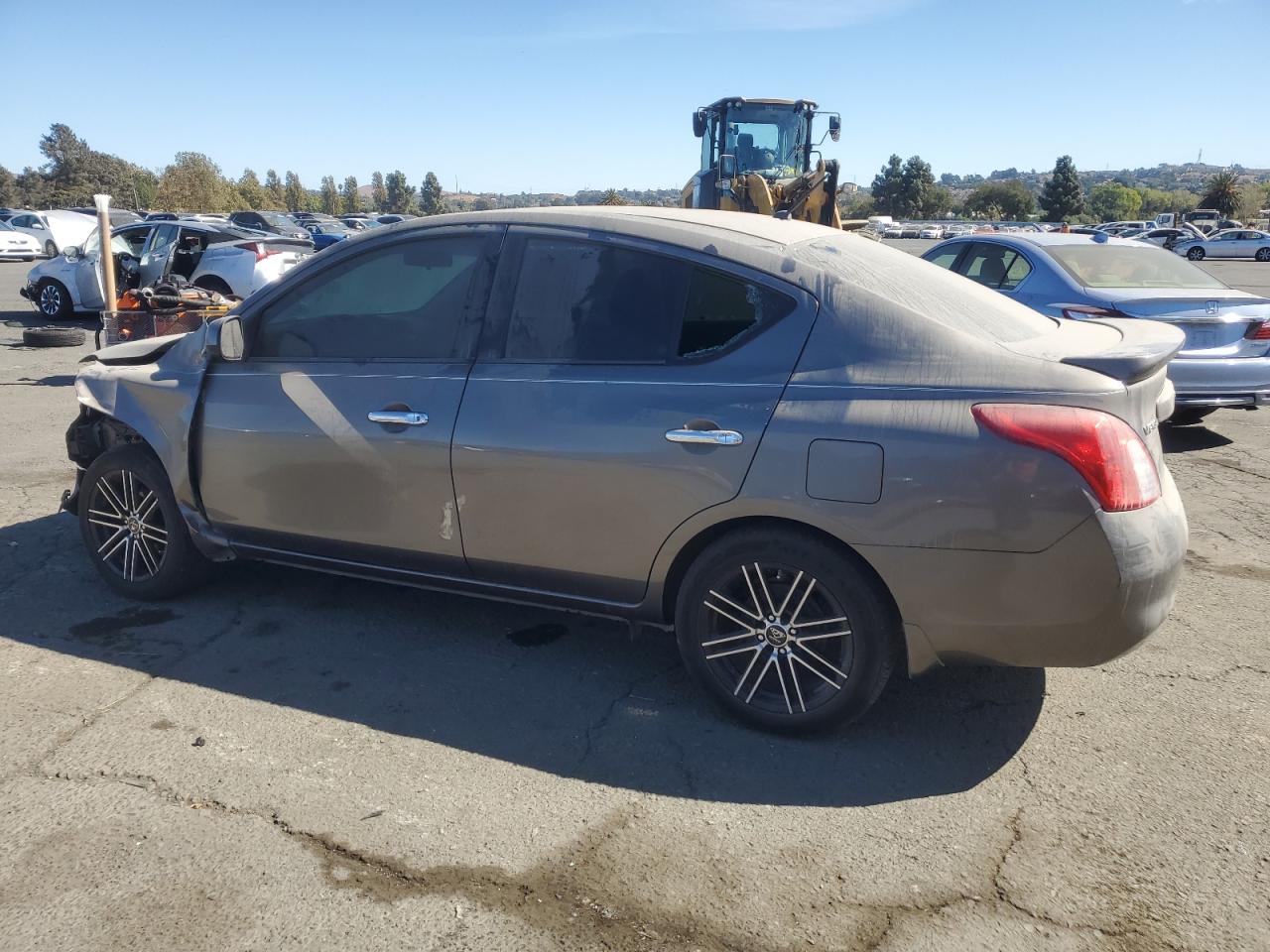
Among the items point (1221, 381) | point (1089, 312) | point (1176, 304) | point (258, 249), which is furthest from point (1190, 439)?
point (258, 249)

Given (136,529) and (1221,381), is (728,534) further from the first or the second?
(1221,381)

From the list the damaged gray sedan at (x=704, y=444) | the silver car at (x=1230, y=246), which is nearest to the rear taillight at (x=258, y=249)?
the damaged gray sedan at (x=704, y=444)

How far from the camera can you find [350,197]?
114 m

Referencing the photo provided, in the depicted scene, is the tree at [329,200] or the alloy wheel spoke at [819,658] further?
the tree at [329,200]

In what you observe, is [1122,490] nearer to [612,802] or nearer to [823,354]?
[823,354]

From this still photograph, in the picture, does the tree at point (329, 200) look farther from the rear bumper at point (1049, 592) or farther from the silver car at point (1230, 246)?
the rear bumper at point (1049, 592)

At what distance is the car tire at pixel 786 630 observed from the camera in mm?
3273

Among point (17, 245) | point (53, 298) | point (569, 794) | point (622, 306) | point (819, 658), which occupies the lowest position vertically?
point (569, 794)

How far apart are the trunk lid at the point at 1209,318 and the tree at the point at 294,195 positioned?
97.9 meters

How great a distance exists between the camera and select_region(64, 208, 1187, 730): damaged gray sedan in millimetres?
3072

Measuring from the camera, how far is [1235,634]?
432cm

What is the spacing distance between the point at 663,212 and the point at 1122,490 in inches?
79.4

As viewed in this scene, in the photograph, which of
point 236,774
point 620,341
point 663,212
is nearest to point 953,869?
point 620,341

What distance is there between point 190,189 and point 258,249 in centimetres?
6678
